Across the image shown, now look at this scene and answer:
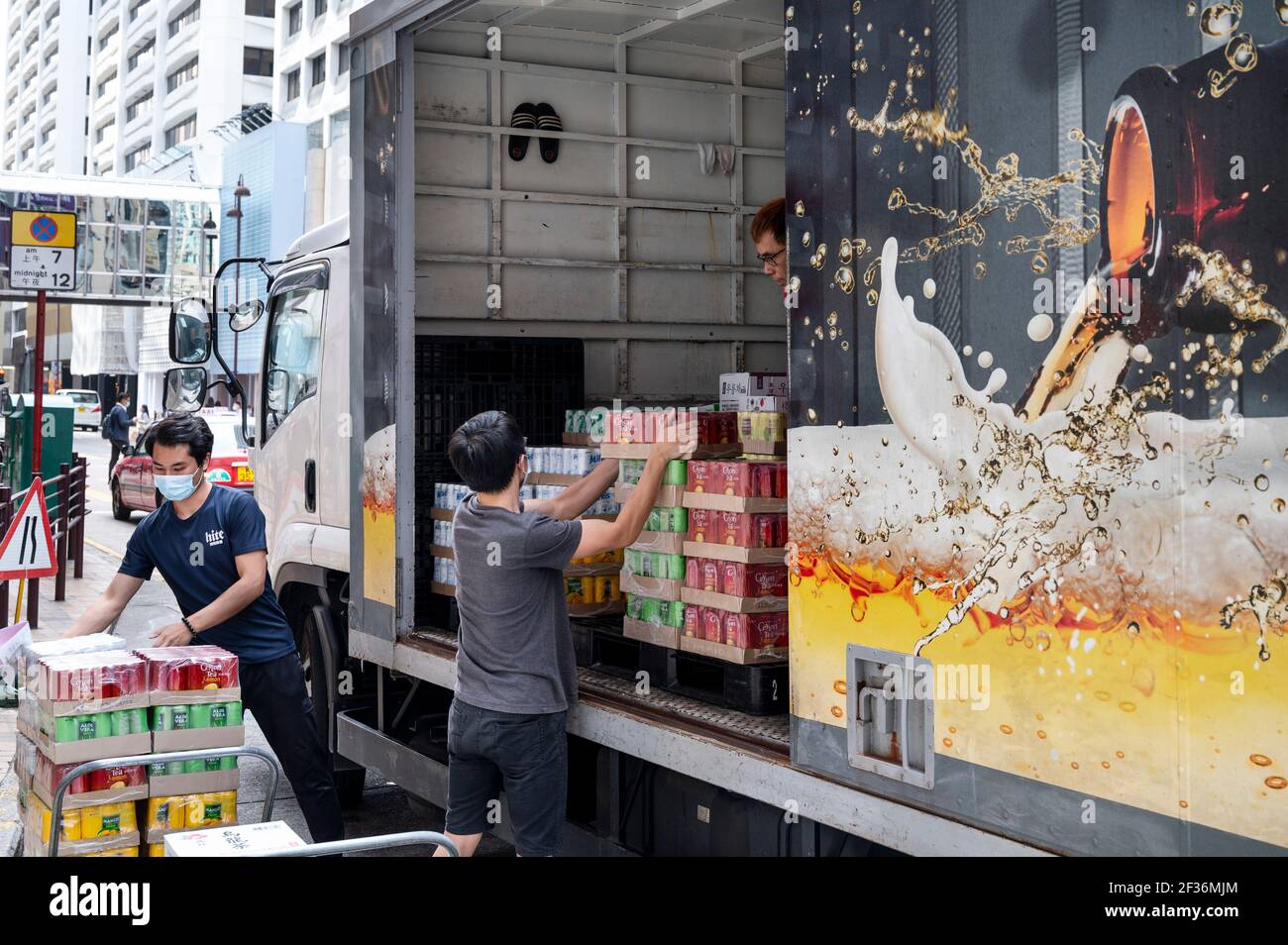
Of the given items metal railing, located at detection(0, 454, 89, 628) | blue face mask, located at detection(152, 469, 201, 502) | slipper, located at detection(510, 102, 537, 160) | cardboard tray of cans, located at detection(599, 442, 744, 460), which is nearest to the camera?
cardboard tray of cans, located at detection(599, 442, 744, 460)

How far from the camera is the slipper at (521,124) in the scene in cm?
641

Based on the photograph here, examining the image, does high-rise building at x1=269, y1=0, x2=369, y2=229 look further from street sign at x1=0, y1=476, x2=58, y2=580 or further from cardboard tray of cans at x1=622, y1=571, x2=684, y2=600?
cardboard tray of cans at x1=622, y1=571, x2=684, y2=600

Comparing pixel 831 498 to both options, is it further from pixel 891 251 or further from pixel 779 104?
pixel 779 104

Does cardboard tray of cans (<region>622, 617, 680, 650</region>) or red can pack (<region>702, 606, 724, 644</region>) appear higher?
red can pack (<region>702, 606, 724, 644</region>)

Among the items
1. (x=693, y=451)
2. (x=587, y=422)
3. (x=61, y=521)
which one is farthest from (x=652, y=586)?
(x=61, y=521)

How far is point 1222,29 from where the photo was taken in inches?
95.9

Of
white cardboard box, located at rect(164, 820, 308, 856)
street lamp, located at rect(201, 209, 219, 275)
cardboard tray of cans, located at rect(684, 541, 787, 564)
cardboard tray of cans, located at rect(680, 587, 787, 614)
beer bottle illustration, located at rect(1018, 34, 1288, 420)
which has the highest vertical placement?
street lamp, located at rect(201, 209, 219, 275)

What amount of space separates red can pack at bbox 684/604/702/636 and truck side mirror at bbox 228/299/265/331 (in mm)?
3983

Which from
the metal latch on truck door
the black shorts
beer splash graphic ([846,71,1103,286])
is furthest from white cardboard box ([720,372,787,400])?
the metal latch on truck door

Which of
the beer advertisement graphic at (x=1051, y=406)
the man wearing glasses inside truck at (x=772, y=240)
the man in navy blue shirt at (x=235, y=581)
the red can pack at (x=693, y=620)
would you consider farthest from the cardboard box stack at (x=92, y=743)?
the man wearing glasses inside truck at (x=772, y=240)

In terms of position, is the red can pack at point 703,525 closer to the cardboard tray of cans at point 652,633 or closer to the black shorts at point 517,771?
the cardboard tray of cans at point 652,633

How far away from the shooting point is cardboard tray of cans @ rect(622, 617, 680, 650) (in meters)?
4.58

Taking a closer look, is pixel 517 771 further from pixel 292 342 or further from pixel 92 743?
pixel 292 342
